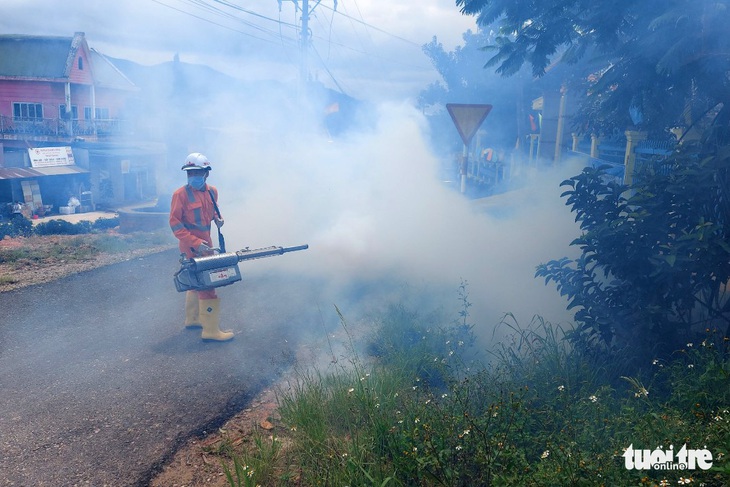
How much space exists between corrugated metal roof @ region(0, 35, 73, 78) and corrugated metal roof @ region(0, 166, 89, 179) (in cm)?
537

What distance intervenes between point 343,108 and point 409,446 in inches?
736

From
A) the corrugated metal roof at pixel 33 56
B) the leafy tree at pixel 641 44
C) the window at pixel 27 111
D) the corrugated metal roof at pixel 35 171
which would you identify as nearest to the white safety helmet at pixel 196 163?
the leafy tree at pixel 641 44

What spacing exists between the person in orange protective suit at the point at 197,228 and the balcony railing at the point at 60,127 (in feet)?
72.2

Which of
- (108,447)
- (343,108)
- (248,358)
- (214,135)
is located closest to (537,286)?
(248,358)

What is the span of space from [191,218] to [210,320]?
1071 millimetres

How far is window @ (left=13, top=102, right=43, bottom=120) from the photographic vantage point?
982 inches

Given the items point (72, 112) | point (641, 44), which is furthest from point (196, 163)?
point (72, 112)

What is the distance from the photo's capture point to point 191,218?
5.86 meters

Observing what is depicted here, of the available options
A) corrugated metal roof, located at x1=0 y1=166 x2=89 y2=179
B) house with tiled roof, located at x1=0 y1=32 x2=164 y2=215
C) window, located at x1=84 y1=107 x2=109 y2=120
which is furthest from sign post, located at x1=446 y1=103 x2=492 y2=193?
window, located at x1=84 y1=107 x2=109 y2=120

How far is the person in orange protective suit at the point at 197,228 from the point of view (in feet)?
18.5

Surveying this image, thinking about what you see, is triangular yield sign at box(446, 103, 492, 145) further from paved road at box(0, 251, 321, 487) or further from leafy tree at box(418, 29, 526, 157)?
leafy tree at box(418, 29, 526, 157)

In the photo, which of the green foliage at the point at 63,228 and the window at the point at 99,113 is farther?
the window at the point at 99,113

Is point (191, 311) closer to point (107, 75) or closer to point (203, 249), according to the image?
point (203, 249)

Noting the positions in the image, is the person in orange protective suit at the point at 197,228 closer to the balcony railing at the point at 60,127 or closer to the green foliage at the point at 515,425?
the green foliage at the point at 515,425
